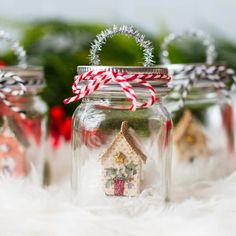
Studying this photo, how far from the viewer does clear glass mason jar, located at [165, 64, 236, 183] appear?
3.49 feet

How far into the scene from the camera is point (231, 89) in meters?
1.11

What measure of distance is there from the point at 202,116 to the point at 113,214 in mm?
401

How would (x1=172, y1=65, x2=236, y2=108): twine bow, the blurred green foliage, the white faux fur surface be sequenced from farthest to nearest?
the blurred green foliage < (x1=172, y1=65, x2=236, y2=108): twine bow < the white faux fur surface

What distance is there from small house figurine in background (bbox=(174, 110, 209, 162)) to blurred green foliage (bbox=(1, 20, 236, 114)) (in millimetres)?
483

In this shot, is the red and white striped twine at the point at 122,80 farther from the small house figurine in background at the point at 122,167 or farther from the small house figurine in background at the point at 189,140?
the small house figurine in background at the point at 189,140

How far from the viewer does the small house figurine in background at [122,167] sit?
0.81 metres

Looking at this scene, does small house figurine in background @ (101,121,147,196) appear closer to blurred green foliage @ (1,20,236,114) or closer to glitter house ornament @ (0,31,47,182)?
glitter house ornament @ (0,31,47,182)

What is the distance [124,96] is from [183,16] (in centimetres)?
130

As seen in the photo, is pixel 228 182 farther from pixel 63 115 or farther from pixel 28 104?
pixel 63 115

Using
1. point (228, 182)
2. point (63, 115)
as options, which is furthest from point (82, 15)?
point (228, 182)

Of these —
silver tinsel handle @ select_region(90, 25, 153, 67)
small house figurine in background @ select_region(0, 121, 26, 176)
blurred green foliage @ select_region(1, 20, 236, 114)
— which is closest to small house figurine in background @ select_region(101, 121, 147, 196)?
silver tinsel handle @ select_region(90, 25, 153, 67)

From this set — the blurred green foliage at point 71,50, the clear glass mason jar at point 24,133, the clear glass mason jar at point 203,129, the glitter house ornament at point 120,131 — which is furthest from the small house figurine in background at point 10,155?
the blurred green foliage at point 71,50

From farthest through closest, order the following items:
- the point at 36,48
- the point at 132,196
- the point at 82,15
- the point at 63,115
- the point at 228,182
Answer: the point at 82,15
the point at 36,48
the point at 63,115
the point at 228,182
the point at 132,196

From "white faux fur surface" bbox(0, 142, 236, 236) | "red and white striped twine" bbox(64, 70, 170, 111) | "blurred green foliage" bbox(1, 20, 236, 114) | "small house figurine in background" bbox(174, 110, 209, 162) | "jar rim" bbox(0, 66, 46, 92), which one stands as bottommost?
"white faux fur surface" bbox(0, 142, 236, 236)
